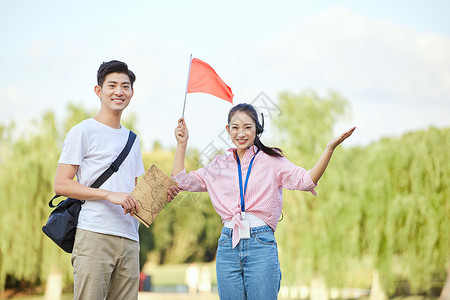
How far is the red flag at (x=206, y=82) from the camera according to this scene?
3623 millimetres

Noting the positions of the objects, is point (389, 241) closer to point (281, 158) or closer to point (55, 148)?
point (55, 148)

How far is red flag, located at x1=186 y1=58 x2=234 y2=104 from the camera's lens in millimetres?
3623

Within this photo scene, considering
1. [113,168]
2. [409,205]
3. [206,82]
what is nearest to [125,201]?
[113,168]

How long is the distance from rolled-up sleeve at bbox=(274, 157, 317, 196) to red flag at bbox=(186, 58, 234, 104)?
0.78 metres

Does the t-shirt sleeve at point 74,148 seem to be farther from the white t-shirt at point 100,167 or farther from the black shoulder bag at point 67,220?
the black shoulder bag at point 67,220

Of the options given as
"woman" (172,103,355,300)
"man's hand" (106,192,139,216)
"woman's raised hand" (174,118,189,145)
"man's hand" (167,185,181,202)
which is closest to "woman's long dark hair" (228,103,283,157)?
"woman" (172,103,355,300)

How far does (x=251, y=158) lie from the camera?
313 centimetres

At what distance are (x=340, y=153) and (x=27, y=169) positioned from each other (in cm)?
811

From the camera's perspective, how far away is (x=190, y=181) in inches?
126

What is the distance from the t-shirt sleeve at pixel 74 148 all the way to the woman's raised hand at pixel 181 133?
1.67 ft

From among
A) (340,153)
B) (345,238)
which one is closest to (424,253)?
(345,238)

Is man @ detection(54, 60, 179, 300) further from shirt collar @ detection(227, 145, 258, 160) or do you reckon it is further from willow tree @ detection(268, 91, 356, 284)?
willow tree @ detection(268, 91, 356, 284)

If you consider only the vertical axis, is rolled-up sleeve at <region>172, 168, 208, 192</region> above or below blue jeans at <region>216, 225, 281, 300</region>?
above

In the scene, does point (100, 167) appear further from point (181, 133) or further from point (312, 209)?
point (312, 209)
